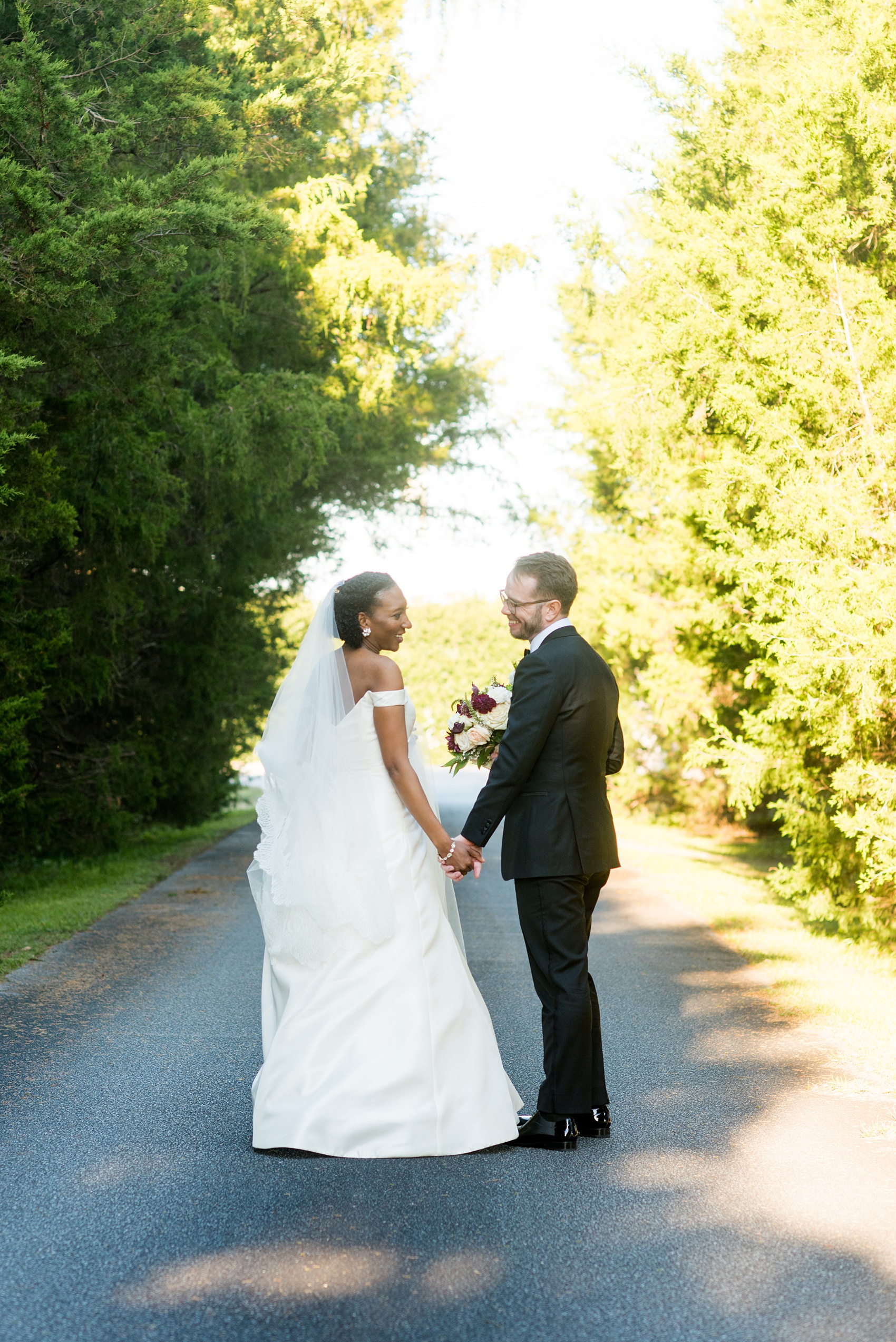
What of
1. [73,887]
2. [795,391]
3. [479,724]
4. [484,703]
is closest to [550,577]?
[484,703]

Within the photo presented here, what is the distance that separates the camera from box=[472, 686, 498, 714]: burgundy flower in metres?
5.71

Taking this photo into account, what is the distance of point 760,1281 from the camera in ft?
12.5

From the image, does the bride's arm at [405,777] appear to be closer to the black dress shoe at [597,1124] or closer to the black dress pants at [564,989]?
the black dress pants at [564,989]

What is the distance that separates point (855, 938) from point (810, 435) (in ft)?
13.9

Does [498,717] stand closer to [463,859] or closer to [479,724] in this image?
[479,724]

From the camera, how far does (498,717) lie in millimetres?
5688

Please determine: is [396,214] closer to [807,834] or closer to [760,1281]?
[807,834]

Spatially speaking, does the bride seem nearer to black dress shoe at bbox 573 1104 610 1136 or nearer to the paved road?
the paved road

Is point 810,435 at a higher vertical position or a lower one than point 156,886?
higher

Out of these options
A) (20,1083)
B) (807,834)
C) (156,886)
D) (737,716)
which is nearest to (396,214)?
(737,716)

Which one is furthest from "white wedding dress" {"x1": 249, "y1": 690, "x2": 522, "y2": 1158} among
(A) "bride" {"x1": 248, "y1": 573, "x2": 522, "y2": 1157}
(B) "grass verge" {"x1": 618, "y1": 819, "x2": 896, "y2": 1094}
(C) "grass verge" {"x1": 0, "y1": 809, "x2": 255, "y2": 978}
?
(C) "grass verge" {"x1": 0, "y1": 809, "x2": 255, "y2": 978}

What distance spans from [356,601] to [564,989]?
1904mm

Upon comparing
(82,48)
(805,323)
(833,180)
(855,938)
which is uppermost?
(82,48)

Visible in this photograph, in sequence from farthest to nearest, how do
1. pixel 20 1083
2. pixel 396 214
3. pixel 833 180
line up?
pixel 396 214 → pixel 833 180 → pixel 20 1083
